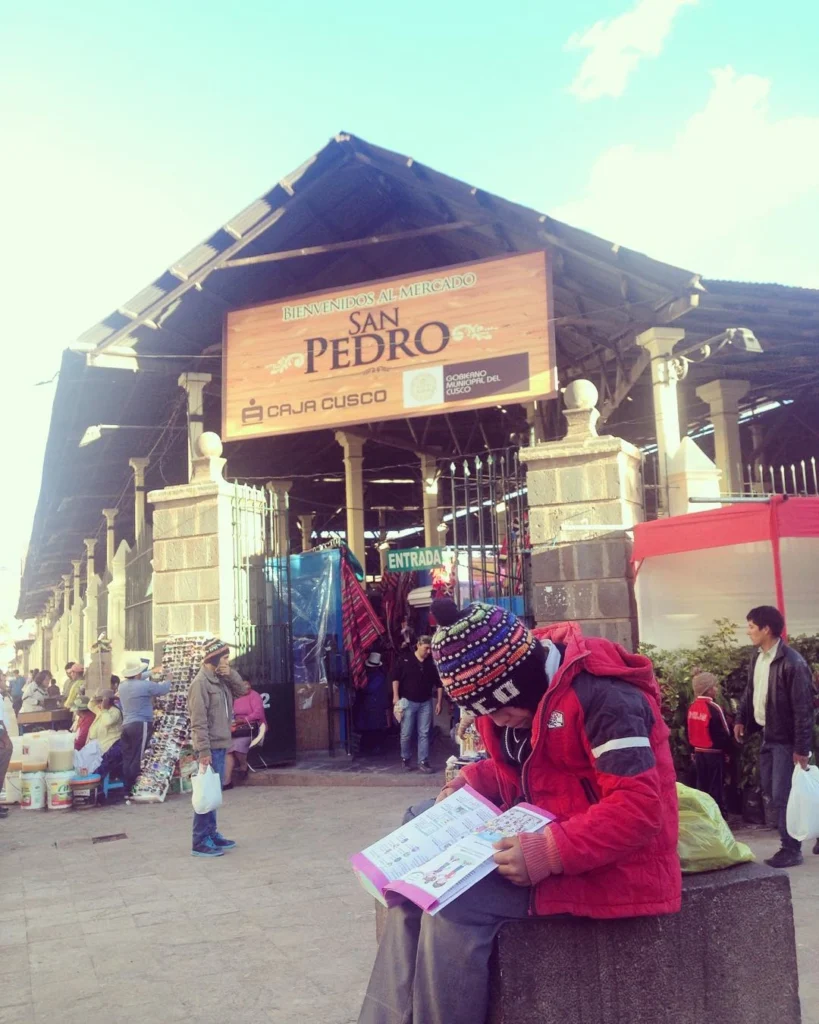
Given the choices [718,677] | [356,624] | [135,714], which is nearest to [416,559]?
[356,624]

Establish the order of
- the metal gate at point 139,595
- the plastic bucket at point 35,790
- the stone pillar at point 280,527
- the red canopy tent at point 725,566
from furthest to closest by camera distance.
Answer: the metal gate at point 139,595 → the stone pillar at point 280,527 → the plastic bucket at point 35,790 → the red canopy tent at point 725,566

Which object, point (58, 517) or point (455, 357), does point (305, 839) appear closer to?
point (455, 357)

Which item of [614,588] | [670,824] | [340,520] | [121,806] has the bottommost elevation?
[121,806]

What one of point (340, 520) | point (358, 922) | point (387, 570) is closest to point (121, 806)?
point (387, 570)

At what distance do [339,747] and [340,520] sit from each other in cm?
1264

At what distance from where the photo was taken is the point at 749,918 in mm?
2697

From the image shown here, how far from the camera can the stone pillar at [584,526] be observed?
32.3 ft

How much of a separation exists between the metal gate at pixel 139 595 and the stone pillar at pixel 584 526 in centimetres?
717

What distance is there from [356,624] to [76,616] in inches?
851

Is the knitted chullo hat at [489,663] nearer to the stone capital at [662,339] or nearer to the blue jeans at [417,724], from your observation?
the blue jeans at [417,724]

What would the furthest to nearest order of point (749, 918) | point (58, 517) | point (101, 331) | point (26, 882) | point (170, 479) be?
point (58, 517), point (170, 479), point (101, 331), point (26, 882), point (749, 918)

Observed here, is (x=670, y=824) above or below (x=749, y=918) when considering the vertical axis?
above

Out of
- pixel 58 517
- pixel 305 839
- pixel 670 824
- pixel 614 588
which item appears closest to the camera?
pixel 670 824

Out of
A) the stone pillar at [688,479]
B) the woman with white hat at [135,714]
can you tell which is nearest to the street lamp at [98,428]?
the woman with white hat at [135,714]
